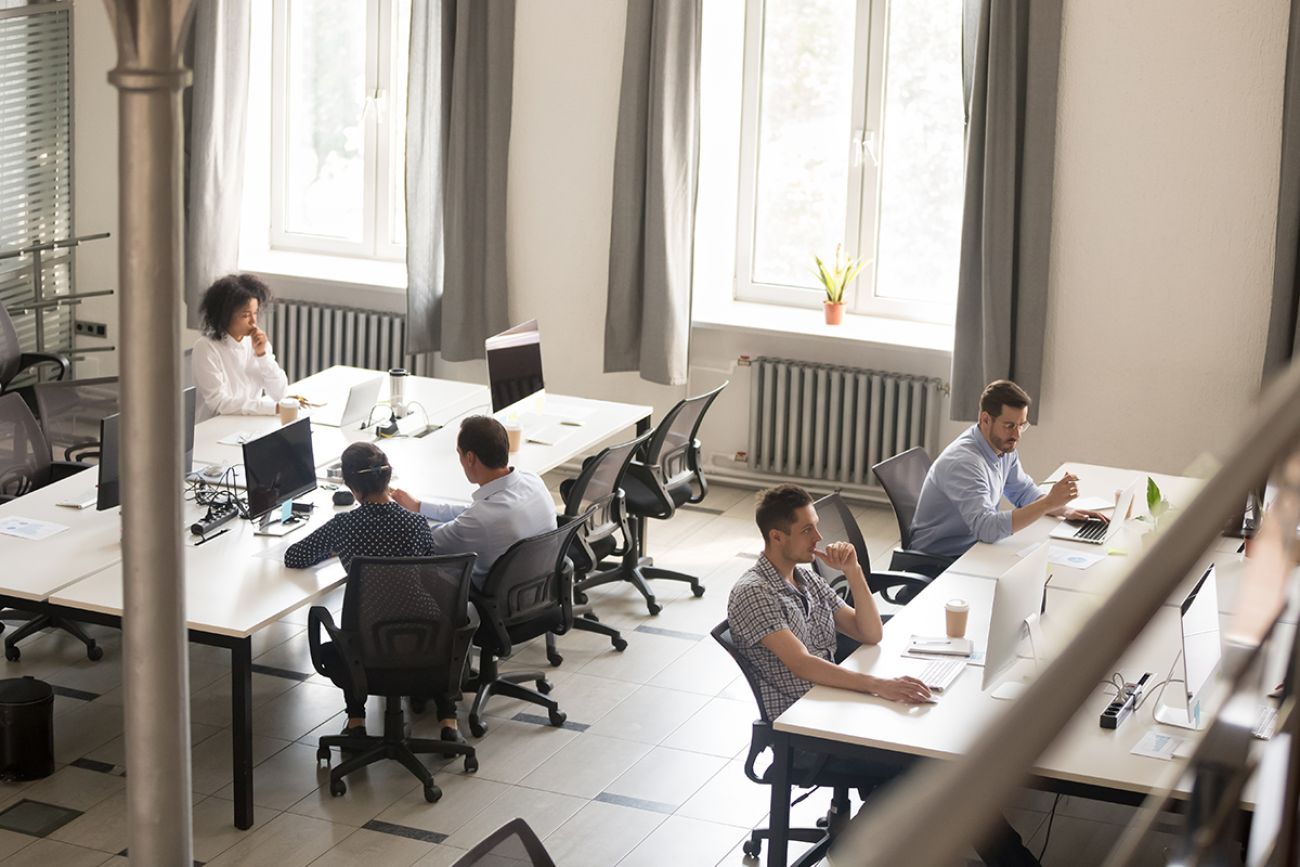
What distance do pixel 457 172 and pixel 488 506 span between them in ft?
11.7

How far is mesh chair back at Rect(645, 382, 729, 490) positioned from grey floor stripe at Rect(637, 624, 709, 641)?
636 mm

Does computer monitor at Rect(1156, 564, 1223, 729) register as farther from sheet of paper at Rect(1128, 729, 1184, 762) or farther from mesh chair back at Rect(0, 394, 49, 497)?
mesh chair back at Rect(0, 394, 49, 497)

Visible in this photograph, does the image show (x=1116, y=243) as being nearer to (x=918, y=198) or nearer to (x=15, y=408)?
(x=918, y=198)

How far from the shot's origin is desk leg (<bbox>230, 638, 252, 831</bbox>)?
16.0ft

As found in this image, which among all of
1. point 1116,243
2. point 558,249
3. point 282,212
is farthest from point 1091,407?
point 282,212

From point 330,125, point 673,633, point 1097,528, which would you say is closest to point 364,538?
point 673,633

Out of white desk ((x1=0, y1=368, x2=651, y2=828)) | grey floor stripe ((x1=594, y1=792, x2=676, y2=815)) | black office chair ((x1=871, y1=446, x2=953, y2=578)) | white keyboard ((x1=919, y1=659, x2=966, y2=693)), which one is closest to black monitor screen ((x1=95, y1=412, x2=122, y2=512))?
white desk ((x1=0, y1=368, x2=651, y2=828))

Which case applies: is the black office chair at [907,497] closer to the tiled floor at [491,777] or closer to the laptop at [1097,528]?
the laptop at [1097,528]

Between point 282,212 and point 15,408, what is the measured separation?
3.40m

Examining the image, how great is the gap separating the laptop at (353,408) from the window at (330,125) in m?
2.36

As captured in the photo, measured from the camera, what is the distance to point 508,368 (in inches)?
273

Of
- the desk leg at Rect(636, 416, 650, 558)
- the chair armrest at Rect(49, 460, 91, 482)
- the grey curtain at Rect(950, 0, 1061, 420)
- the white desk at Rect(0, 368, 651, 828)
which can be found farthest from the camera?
the grey curtain at Rect(950, 0, 1061, 420)

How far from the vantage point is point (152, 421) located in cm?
274

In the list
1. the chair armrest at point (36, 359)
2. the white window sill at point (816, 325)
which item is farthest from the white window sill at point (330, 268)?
the white window sill at point (816, 325)
